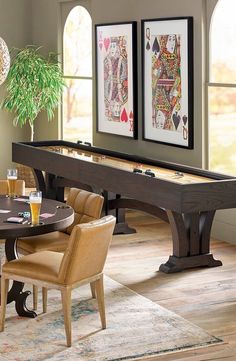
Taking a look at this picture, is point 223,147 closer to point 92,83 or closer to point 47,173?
point 47,173

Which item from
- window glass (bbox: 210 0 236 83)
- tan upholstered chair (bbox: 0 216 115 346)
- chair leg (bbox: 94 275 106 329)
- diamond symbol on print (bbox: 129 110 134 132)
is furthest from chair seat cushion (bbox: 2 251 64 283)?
diamond symbol on print (bbox: 129 110 134 132)

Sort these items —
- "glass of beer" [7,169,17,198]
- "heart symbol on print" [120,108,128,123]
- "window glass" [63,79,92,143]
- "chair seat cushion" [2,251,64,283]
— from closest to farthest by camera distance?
"chair seat cushion" [2,251,64,283]
"glass of beer" [7,169,17,198]
"heart symbol on print" [120,108,128,123]
"window glass" [63,79,92,143]

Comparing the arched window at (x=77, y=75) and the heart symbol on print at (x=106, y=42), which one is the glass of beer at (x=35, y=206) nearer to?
the heart symbol on print at (x=106, y=42)

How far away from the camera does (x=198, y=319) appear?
18.5 ft

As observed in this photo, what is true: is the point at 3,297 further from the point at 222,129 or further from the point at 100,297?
the point at 222,129

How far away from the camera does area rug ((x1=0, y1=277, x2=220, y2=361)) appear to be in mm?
4977

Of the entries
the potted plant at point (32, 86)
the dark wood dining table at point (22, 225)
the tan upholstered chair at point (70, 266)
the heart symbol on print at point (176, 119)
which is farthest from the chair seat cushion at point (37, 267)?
the potted plant at point (32, 86)

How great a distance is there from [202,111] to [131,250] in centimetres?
149

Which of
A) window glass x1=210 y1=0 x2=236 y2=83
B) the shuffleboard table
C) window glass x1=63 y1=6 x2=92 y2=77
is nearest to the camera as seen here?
the shuffleboard table

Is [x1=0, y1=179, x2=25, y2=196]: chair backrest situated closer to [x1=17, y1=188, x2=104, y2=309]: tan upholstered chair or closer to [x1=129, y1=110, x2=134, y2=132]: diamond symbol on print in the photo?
[x1=17, y1=188, x2=104, y2=309]: tan upholstered chair

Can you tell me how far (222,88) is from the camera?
7891 mm

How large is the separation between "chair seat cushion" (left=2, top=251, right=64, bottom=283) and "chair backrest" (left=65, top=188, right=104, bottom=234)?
0.74m

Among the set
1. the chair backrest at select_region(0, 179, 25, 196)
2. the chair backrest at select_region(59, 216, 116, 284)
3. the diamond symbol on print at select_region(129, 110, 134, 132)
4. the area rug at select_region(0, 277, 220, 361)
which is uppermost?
the diamond symbol on print at select_region(129, 110, 134, 132)

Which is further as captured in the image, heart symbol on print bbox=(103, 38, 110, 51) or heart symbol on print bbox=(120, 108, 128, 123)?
heart symbol on print bbox=(103, 38, 110, 51)
